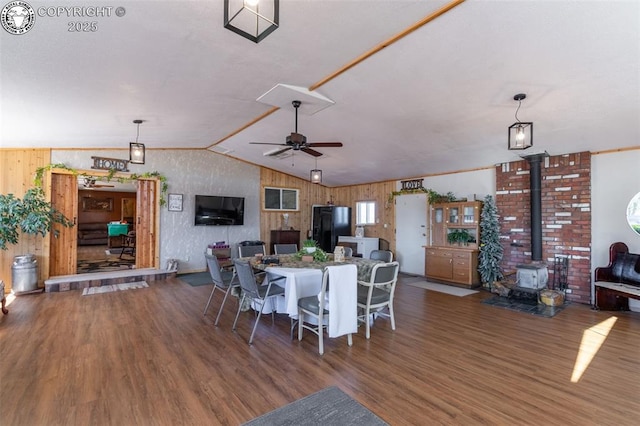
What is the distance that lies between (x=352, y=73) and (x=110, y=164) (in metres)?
5.40

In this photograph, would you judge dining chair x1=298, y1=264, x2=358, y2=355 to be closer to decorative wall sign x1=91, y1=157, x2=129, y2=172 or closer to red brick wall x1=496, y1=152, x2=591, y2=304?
red brick wall x1=496, y1=152, x2=591, y2=304

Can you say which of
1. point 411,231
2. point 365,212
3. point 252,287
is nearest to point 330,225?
point 365,212

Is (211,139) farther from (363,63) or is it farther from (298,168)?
(363,63)

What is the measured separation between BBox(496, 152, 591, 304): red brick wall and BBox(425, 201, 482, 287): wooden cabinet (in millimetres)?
506

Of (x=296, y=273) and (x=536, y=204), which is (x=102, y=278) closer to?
(x=296, y=273)

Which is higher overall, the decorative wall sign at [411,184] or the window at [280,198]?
the decorative wall sign at [411,184]

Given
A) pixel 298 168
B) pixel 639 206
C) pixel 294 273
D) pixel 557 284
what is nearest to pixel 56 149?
pixel 298 168

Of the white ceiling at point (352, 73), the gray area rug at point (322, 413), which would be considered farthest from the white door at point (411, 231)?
the gray area rug at point (322, 413)

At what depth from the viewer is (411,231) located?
7.32 m

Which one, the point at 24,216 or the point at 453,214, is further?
the point at 453,214

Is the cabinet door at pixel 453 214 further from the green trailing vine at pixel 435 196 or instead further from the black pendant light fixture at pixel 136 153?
the black pendant light fixture at pixel 136 153

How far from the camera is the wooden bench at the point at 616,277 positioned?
4.24 meters

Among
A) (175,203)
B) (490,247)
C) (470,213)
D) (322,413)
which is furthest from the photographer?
(175,203)

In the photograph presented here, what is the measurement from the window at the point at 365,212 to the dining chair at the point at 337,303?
211 inches
